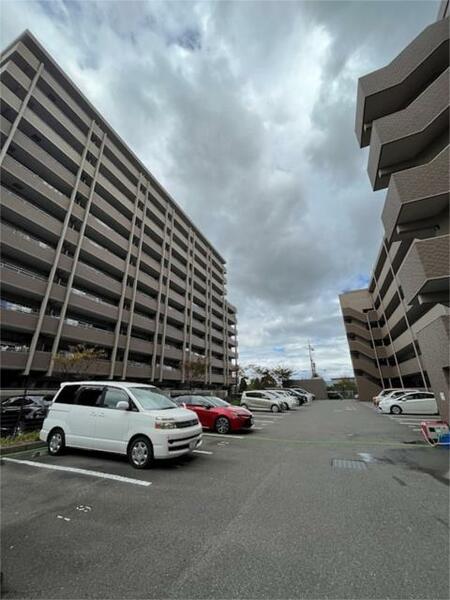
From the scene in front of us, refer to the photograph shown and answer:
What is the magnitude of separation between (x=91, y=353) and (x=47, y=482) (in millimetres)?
15867

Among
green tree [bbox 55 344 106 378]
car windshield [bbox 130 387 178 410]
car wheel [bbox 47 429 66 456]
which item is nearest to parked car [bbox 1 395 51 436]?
car wheel [bbox 47 429 66 456]

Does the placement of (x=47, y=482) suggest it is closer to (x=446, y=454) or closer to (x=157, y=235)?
(x=446, y=454)

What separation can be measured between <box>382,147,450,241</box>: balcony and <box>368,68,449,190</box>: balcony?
2.17 metres

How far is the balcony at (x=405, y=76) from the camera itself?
36.5ft

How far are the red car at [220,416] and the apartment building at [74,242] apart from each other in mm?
13790

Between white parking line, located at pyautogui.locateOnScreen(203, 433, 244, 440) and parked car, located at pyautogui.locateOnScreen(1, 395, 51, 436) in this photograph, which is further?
white parking line, located at pyautogui.locateOnScreen(203, 433, 244, 440)

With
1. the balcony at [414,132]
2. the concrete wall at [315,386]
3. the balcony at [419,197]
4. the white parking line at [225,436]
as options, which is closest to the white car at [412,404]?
the balcony at [419,197]

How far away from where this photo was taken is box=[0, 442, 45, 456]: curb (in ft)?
23.1

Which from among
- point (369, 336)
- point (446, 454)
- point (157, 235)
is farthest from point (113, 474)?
point (369, 336)

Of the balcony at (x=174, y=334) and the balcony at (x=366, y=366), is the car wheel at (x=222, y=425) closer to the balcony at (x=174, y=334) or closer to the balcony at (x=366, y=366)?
the balcony at (x=174, y=334)

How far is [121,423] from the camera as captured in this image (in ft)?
20.3

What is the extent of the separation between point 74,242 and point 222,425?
21019 millimetres

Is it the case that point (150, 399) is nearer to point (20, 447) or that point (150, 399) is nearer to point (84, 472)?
point (84, 472)

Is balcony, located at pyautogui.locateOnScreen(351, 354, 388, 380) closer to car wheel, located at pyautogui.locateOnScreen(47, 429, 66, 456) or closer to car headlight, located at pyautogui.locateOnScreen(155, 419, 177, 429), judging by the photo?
car headlight, located at pyautogui.locateOnScreen(155, 419, 177, 429)
